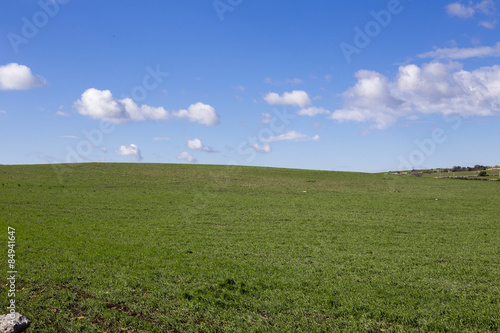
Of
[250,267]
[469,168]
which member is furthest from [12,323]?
[469,168]

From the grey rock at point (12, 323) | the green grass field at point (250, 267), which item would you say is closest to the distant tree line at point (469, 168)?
the green grass field at point (250, 267)

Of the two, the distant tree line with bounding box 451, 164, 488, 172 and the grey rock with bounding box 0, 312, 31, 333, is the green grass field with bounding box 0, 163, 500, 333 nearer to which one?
the grey rock with bounding box 0, 312, 31, 333

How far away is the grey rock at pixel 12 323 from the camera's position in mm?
6680

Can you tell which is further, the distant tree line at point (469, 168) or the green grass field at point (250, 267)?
the distant tree line at point (469, 168)

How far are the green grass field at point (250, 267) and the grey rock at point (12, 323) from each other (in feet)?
5.18

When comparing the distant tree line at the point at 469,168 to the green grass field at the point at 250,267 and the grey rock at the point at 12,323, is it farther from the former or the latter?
the grey rock at the point at 12,323

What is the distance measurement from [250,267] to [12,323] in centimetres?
827

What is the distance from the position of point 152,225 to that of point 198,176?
127ft

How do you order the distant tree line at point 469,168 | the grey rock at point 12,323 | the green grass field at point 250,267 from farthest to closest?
1. the distant tree line at point 469,168
2. the green grass field at point 250,267
3. the grey rock at point 12,323

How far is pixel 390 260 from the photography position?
15070 mm

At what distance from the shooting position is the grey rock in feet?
21.9

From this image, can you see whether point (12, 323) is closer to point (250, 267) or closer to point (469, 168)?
point (250, 267)

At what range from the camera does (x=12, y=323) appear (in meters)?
6.80

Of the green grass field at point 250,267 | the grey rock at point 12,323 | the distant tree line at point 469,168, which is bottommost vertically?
the green grass field at point 250,267
